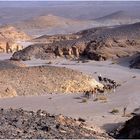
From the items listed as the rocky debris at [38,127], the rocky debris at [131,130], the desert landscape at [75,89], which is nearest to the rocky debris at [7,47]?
the desert landscape at [75,89]

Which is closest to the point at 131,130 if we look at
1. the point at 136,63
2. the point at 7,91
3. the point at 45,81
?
the point at 7,91

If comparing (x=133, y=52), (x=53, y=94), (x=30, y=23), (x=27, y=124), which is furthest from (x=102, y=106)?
(x=30, y=23)

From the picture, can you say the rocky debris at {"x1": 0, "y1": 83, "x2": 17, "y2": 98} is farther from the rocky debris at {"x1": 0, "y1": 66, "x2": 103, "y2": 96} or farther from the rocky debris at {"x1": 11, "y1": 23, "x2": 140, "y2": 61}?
the rocky debris at {"x1": 11, "y1": 23, "x2": 140, "y2": 61}

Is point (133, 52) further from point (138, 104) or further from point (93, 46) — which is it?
point (138, 104)

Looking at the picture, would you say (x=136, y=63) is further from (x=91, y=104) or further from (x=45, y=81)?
(x=91, y=104)

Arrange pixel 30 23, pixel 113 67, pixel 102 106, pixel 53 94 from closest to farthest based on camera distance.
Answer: pixel 102 106 → pixel 53 94 → pixel 113 67 → pixel 30 23

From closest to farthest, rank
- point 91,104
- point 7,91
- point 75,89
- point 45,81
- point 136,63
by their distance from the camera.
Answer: point 91,104 < point 7,91 < point 75,89 < point 45,81 < point 136,63
